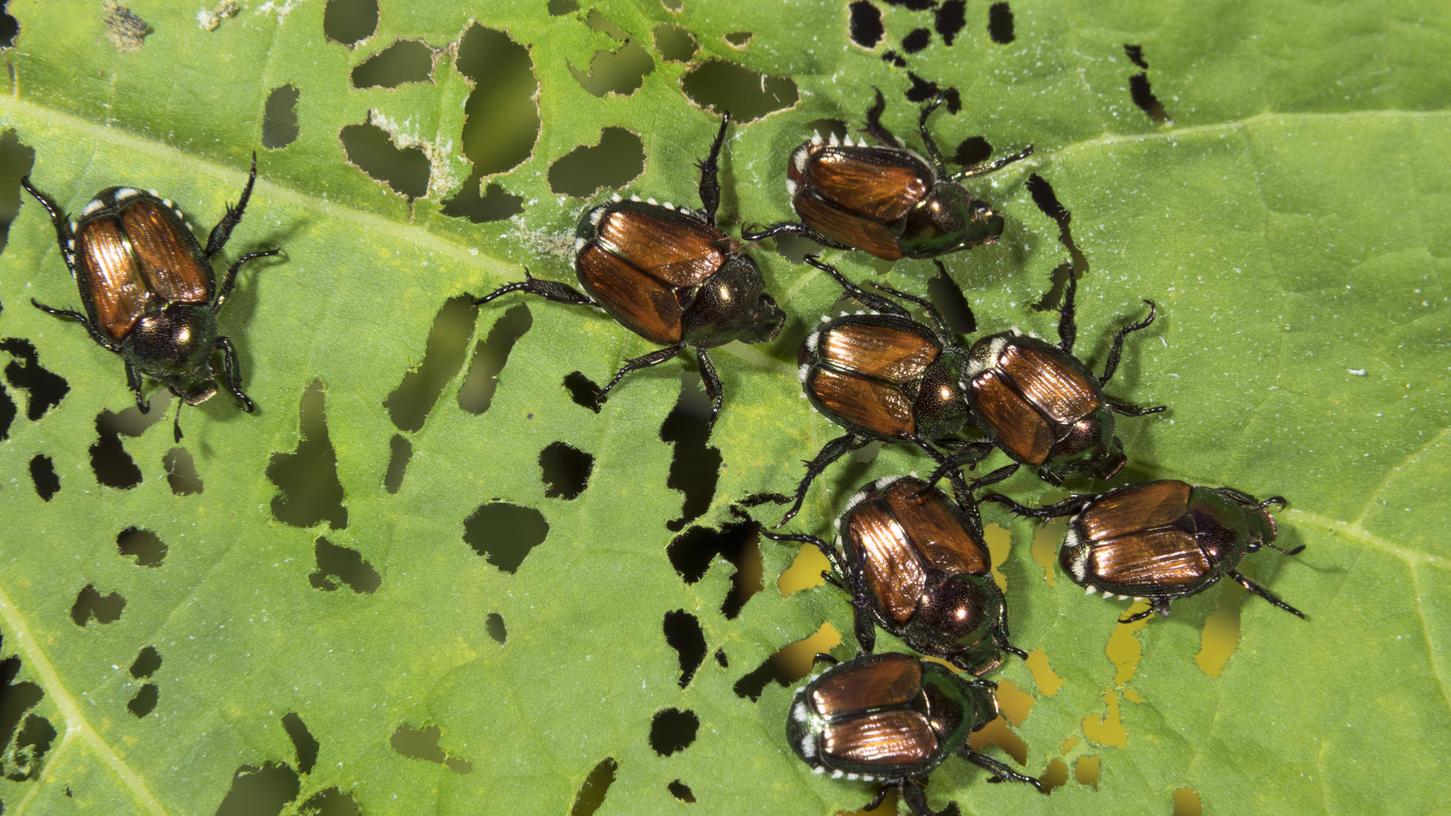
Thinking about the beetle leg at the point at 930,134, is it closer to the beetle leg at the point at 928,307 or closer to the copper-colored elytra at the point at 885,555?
the beetle leg at the point at 928,307

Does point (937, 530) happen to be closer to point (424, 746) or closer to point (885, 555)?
point (885, 555)

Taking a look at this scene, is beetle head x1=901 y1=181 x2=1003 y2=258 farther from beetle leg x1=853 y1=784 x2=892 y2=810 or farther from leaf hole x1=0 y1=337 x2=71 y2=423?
leaf hole x1=0 y1=337 x2=71 y2=423

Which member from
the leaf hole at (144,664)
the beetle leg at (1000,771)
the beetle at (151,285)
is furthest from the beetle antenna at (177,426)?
the beetle leg at (1000,771)

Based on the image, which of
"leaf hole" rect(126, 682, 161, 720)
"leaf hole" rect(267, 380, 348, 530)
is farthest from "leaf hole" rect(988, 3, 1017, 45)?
"leaf hole" rect(126, 682, 161, 720)

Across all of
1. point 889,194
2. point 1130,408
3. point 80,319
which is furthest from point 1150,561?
point 80,319

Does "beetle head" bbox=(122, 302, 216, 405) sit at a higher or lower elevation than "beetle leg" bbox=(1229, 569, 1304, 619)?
higher
